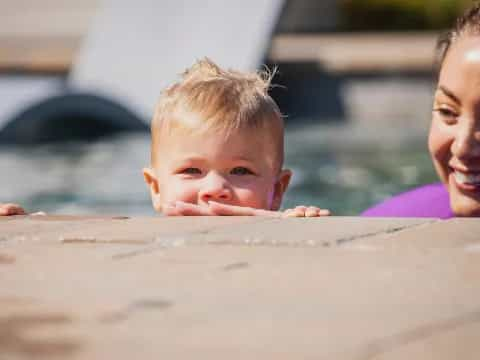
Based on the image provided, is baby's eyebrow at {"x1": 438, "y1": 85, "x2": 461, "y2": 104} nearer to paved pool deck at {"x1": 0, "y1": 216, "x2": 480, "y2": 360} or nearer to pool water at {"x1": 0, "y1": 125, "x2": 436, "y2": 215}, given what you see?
paved pool deck at {"x1": 0, "y1": 216, "x2": 480, "y2": 360}

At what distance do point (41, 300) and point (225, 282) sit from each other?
1.16 feet

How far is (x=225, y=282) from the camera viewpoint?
2.23 m

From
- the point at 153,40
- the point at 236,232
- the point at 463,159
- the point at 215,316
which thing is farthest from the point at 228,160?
the point at 153,40

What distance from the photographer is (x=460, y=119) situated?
3.75 m

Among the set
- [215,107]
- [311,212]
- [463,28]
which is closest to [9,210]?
[215,107]

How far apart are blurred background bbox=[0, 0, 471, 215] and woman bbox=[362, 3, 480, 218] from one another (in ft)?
18.0

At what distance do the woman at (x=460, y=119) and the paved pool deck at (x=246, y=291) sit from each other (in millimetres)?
780

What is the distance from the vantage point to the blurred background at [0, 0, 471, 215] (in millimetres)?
10406

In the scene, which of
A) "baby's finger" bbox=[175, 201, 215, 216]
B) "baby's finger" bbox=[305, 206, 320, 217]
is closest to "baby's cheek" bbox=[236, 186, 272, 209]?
"baby's finger" bbox=[175, 201, 215, 216]

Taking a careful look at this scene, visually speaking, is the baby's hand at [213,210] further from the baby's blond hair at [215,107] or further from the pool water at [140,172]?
the pool water at [140,172]

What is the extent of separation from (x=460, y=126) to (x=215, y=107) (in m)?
0.85

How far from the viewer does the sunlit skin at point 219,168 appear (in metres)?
4.00

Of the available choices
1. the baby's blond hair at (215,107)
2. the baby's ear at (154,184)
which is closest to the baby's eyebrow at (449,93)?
the baby's blond hair at (215,107)

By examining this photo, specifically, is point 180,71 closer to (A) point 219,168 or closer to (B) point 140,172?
(B) point 140,172
